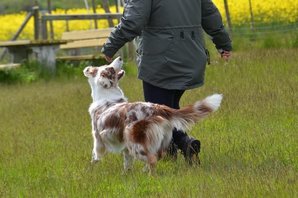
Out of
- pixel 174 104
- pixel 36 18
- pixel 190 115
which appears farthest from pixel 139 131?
pixel 36 18

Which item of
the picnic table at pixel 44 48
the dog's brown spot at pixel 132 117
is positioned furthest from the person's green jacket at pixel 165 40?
the picnic table at pixel 44 48

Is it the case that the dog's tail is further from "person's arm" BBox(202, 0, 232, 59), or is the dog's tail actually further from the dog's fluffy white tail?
"person's arm" BBox(202, 0, 232, 59)

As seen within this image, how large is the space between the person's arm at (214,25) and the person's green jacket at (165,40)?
0.25m

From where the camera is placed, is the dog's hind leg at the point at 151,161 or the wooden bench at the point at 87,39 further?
the wooden bench at the point at 87,39

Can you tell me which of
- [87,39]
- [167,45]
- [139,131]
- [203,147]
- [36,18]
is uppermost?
[167,45]

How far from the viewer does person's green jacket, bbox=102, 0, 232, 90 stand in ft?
23.3

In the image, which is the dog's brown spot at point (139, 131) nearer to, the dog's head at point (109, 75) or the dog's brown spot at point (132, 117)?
the dog's brown spot at point (132, 117)

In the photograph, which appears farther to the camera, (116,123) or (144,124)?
(116,123)

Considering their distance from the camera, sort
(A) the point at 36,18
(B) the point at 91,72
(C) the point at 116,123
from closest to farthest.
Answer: (C) the point at 116,123
(B) the point at 91,72
(A) the point at 36,18

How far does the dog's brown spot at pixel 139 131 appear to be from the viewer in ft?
21.9

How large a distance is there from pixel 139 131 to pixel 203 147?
5.00 ft

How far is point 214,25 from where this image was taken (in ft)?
25.1

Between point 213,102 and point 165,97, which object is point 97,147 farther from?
point 213,102

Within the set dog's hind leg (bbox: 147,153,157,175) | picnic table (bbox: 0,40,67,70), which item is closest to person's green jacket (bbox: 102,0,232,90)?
dog's hind leg (bbox: 147,153,157,175)
